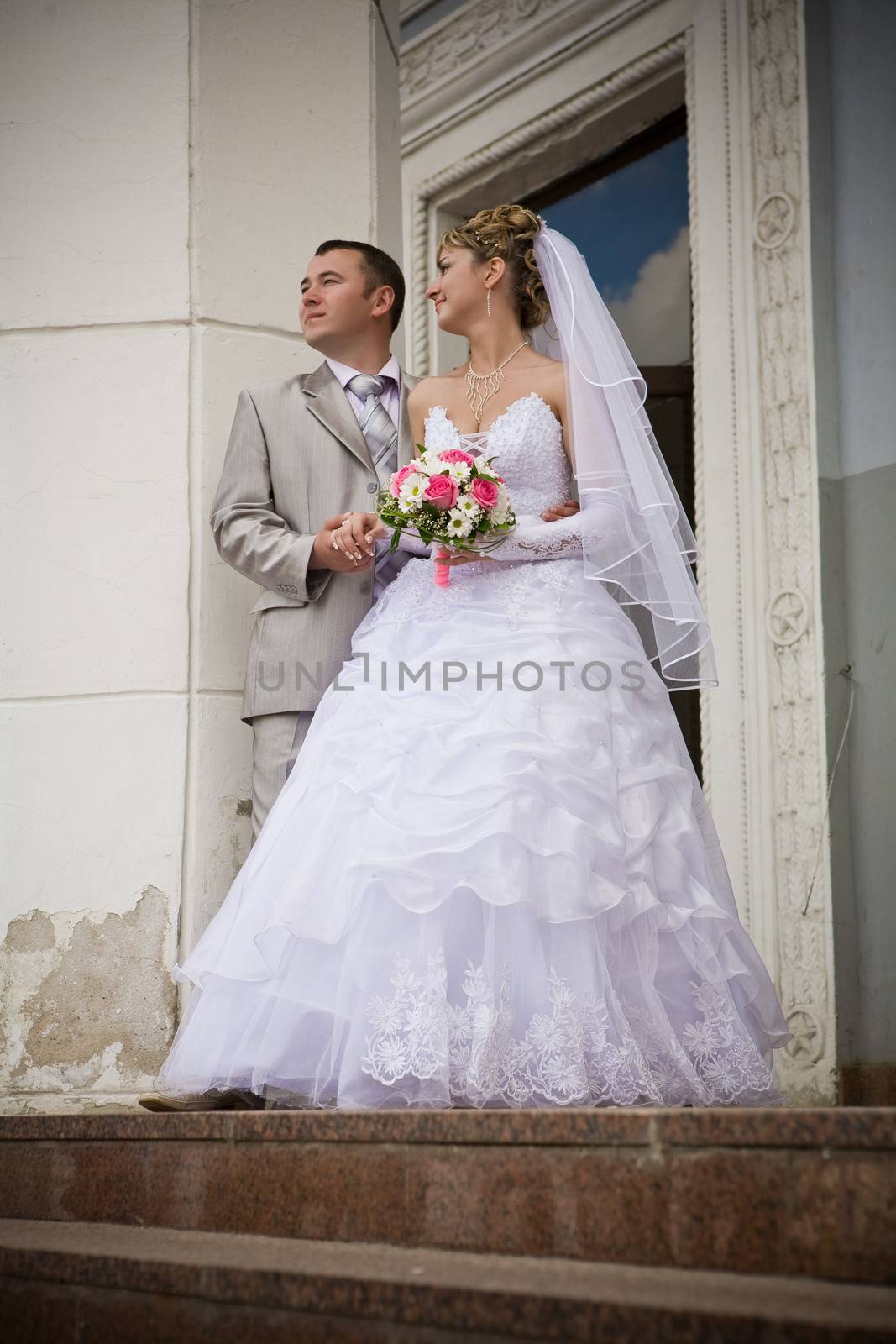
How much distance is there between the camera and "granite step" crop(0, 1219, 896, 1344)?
69.9 inches

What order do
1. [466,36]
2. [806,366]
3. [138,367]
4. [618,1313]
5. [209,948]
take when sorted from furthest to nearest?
[466,36], [806,366], [138,367], [209,948], [618,1313]

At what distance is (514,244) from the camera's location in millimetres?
4203

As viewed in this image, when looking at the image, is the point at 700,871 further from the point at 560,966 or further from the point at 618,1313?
the point at 618,1313

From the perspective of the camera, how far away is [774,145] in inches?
229

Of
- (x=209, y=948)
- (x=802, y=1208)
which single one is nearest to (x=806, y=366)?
(x=209, y=948)

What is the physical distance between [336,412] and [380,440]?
0.58ft

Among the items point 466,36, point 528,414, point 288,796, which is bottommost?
point 288,796

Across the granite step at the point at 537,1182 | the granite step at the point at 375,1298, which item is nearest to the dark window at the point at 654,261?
the granite step at the point at 537,1182

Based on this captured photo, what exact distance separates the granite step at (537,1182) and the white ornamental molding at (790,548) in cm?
304

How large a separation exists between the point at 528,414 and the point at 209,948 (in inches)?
68.2

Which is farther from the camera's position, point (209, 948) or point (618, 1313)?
point (209, 948)

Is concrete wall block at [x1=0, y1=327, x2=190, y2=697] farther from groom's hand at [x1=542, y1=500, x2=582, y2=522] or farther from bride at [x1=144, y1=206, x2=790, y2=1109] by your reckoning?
groom's hand at [x1=542, y1=500, x2=582, y2=522]

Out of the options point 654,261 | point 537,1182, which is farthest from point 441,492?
point 654,261

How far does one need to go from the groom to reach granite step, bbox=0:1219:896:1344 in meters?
1.70
